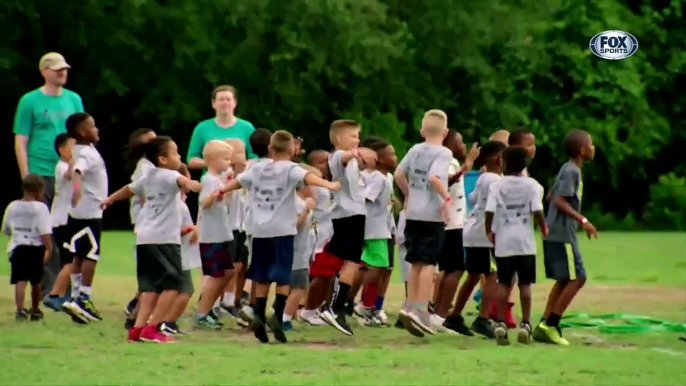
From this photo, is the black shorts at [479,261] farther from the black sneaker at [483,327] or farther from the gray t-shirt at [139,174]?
the gray t-shirt at [139,174]

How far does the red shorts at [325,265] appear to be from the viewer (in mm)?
14273

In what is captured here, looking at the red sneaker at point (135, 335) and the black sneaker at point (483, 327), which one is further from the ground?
the black sneaker at point (483, 327)

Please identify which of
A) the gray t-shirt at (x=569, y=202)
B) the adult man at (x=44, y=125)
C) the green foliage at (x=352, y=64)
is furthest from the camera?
the green foliage at (x=352, y=64)

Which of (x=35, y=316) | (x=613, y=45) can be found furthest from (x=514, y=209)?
(x=613, y=45)

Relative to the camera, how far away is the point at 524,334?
1313 centimetres

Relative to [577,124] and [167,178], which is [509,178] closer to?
[167,178]

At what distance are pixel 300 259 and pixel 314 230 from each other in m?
0.77

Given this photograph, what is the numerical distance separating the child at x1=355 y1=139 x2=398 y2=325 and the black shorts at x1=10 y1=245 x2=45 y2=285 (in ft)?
9.49

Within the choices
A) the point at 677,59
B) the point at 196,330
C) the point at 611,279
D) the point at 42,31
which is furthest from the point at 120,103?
the point at 196,330

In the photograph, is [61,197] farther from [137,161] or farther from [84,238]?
[137,161]

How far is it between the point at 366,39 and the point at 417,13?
2756 mm

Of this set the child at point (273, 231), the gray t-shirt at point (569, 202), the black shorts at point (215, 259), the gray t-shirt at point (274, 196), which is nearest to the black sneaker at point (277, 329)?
the child at point (273, 231)

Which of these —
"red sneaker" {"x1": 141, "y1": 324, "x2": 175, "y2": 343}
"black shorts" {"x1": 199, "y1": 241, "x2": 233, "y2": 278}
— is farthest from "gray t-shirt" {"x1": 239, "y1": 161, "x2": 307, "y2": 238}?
"red sneaker" {"x1": 141, "y1": 324, "x2": 175, "y2": 343}

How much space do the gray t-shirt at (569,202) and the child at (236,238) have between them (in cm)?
276
